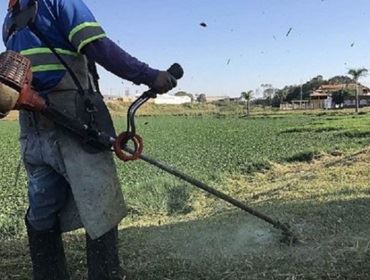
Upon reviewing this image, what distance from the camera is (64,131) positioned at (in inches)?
104

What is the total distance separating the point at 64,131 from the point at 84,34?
0.49 metres

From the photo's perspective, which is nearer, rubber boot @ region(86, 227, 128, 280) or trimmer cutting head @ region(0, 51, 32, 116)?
trimmer cutting head @ region(0, 51, 32, 116)

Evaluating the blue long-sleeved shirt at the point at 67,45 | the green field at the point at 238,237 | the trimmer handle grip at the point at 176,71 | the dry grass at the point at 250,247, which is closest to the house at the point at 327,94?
the green field at the point at 238,237

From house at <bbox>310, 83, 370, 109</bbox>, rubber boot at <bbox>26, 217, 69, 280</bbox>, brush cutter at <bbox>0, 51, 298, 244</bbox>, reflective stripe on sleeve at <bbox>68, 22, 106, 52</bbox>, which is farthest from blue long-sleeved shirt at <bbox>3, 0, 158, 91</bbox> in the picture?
house at <bbox>310, 83, 370, 109</bbox>

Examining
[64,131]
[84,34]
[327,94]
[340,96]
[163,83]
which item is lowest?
[340,96]

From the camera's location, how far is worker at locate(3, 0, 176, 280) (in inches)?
99.0

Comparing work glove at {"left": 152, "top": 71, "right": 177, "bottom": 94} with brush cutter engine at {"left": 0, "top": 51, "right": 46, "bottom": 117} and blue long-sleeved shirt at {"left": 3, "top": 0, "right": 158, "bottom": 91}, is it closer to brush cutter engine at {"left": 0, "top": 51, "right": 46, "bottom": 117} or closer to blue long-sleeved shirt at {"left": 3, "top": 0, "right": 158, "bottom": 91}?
blue long-sleeved shirt at {"left": 3, "top": 0, "right": 158, "bottom": 91}

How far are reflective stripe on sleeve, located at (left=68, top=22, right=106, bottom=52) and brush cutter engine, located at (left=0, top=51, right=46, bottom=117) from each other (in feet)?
0.79

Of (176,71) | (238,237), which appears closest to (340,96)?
(238,237)

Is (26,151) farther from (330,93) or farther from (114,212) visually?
(330,93)

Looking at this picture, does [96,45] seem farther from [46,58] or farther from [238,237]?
[238,237]

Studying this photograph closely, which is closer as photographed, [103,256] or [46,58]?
[46,58]

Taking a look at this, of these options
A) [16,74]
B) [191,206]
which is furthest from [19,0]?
[191,206]

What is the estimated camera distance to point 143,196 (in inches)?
274
